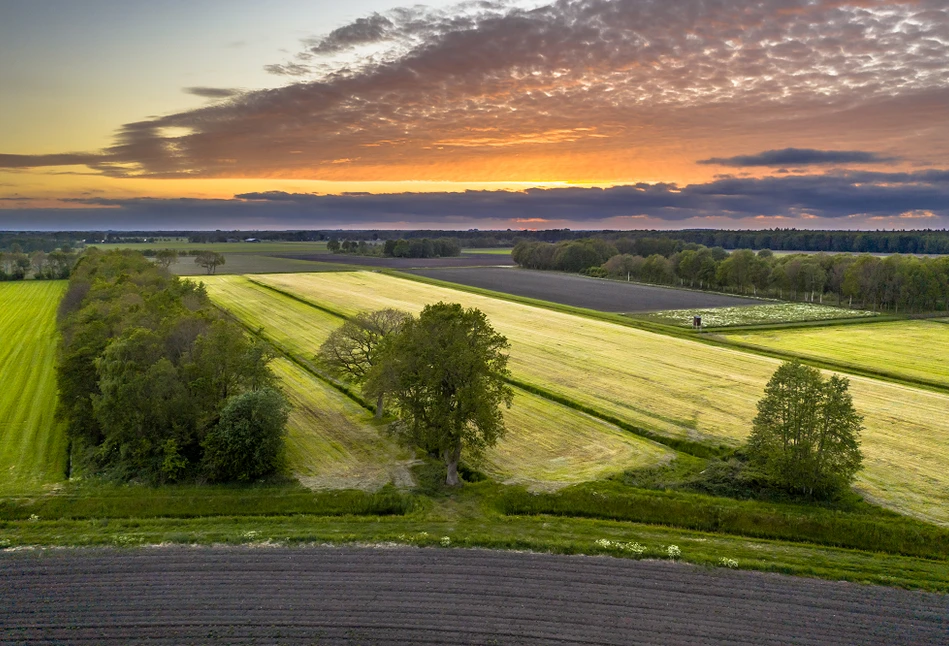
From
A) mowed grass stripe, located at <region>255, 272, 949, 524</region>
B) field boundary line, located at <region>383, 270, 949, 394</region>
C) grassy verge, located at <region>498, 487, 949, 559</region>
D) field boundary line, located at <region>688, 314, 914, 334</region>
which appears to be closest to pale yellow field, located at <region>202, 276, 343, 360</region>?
mowed grass stripe, located at <region>255, 272, 949, 524</region>

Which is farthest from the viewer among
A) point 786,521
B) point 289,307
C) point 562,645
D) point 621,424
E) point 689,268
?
point 689,268

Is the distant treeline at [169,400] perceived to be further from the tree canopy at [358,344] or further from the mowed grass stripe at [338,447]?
the tree canopy at [358,344]

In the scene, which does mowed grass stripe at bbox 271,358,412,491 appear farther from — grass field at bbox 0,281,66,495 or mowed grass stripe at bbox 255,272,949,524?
mowed grass stripe at bbox 255,272,949,524

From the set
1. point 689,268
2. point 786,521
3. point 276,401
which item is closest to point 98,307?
point 276,401

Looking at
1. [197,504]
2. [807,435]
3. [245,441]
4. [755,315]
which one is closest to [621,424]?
[807,435]

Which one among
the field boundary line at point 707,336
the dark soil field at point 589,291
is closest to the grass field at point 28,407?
the field boundary line at point 707,336

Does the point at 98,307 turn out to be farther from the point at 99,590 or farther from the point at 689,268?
the point at 689,268
